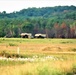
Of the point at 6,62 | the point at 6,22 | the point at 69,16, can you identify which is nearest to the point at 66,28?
the point at 6,22

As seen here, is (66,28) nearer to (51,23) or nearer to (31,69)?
(51,23)

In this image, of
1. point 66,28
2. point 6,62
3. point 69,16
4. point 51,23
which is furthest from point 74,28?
point 6,62

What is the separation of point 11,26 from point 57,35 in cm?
2298

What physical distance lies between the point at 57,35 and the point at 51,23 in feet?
83.0

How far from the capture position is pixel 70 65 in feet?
62.0

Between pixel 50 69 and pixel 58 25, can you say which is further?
pixel 58 25

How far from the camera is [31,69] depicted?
15.6 metres

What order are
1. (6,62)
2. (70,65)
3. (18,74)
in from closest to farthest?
(18,74) → (70,65) → (6,62)

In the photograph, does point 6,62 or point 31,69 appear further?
point 6,62

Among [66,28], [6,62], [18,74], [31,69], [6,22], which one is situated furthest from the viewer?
[6,22]

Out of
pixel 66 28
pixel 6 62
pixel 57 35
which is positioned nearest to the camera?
pixel 6 62

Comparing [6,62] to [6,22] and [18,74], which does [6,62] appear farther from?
[6,22]

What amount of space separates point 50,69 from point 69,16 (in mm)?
180388

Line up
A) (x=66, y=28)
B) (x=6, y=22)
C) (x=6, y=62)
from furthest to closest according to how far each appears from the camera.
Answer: (x=6, y=22) < (x=66, y=28) < (x=6, y=62)
